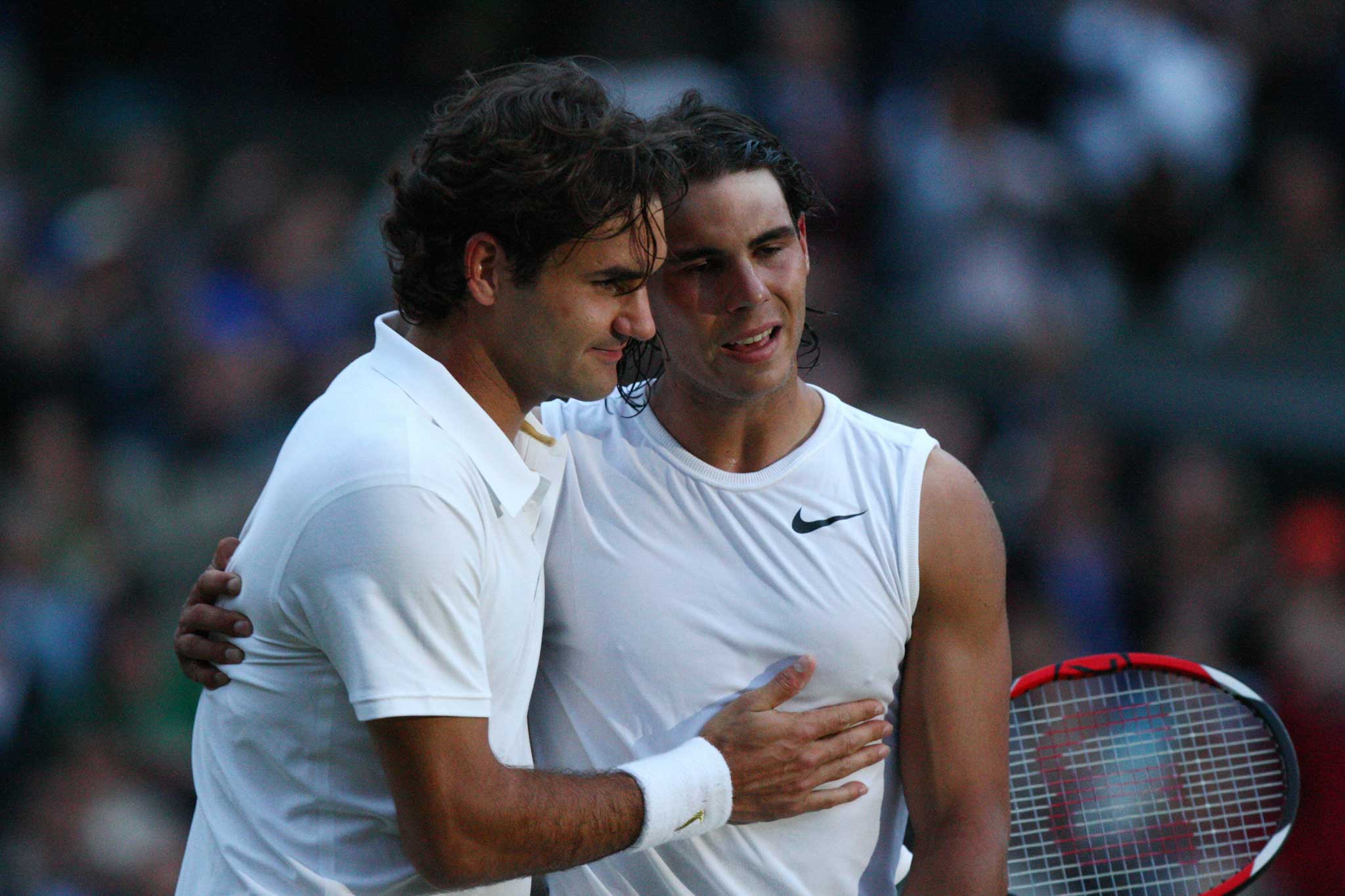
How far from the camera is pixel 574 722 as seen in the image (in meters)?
3.06

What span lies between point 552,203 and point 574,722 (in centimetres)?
94

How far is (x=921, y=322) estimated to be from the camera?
25.9 ft

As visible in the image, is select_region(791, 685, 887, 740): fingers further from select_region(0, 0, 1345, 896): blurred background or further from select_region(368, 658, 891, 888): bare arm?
select_region(0, 0, 1345, 896): blurred background

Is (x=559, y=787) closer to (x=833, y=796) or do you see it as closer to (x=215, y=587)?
(x=833, y=796)

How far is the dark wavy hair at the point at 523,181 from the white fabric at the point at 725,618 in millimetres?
475

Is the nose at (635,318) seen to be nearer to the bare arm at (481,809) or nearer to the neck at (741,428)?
the neck at (741,428)

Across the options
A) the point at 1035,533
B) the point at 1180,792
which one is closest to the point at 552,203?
the point at 1180,792

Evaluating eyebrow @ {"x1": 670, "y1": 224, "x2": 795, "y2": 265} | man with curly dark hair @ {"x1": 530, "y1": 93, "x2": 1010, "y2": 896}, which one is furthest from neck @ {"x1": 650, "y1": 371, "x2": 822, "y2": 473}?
eyebrow @ {"x1": 670, "y1": 224, "x2": 795, "y2": 265}

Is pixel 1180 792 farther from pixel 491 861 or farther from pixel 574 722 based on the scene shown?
pixel 491 861

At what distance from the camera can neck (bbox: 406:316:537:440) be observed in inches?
112

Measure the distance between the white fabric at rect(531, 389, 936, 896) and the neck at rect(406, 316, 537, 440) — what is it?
0.30 meters

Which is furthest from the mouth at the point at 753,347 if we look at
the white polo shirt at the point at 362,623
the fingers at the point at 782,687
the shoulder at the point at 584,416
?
the fingers at the point at 782,687

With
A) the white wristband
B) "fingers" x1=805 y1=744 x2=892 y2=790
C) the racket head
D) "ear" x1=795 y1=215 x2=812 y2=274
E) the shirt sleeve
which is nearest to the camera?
the shirt sleeve

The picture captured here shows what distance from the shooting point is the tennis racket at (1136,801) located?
333cm
